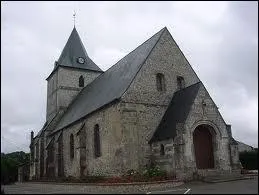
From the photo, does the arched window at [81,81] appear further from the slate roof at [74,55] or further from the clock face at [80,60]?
the clock face at [80,60]

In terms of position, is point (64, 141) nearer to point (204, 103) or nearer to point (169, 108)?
point (169, 108)

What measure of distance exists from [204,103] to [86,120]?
9.39 m

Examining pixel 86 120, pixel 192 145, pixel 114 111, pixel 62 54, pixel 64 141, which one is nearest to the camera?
pixel 192 145

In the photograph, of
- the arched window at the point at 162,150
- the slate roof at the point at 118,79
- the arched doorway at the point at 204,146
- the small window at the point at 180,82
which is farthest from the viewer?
the small window at the point at 180,82

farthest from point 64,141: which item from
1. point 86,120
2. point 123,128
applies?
point 123,128

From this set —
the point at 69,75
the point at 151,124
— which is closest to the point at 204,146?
the point at 151,124

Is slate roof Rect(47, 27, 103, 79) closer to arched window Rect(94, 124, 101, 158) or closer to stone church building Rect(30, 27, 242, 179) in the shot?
stone church building Rect(30, 27, 242, 179)

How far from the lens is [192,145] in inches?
814

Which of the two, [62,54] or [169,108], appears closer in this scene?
[169,108]

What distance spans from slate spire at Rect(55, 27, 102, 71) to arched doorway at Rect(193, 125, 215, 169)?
65.6 ft

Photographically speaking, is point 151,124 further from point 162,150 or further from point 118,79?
point 118,79

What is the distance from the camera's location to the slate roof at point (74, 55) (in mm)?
39031

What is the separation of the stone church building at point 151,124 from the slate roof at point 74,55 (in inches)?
376

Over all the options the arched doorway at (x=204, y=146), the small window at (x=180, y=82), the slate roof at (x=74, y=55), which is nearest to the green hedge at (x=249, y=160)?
the arched doorway at (x=204, y=146)
